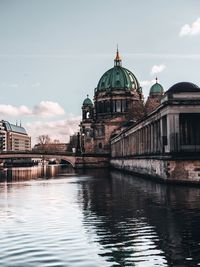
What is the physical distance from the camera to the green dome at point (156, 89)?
16250 centimetres

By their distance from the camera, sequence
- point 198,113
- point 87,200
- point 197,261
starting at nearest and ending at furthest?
point 197,261
point 87,200
point 198,113

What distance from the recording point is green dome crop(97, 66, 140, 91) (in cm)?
17312

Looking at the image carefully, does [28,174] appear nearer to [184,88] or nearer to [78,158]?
[78,158]

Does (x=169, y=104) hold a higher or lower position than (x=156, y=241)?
higher

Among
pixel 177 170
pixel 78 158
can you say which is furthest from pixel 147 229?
pixel 78 158

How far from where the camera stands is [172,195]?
34375mm

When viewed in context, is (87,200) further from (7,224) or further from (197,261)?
(197,261)

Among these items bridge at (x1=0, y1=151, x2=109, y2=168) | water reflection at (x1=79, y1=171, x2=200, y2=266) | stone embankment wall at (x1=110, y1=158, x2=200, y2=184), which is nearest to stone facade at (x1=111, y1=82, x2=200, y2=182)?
stone embankment wall at (x1=110, y1=158, x2=200, y2=184)

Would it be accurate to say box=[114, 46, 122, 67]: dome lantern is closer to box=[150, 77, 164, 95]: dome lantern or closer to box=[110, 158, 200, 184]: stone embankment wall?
box=[150, 77, 164, 95]: dome lantern

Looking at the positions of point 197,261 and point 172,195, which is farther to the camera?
point 172,195

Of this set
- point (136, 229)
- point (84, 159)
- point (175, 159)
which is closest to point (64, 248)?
point (136, 229)

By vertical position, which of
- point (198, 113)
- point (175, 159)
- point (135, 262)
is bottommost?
point (135, 262)

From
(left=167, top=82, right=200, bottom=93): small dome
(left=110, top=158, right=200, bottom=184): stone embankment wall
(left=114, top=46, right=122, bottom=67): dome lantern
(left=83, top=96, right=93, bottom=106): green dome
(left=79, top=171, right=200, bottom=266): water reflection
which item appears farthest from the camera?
(left=83, top=96, right=93, bottom=106): green dome

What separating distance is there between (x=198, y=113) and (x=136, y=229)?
31856 millimetres
